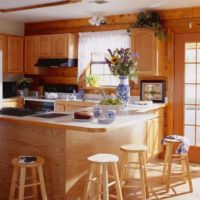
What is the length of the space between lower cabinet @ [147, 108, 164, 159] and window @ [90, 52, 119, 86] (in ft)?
3.89

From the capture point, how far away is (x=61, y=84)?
681 centimetres

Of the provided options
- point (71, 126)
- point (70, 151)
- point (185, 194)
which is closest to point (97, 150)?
point (70, 151)

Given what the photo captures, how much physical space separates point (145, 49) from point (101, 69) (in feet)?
3.92

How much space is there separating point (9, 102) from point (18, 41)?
1239 mm

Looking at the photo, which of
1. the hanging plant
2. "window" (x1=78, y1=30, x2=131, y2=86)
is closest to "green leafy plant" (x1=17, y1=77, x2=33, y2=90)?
"window" (x1=78, y1=30, x2=131, y2=86)

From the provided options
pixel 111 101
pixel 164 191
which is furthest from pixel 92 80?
pixel 164 191

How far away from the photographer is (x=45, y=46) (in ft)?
21.9

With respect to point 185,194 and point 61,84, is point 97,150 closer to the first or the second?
point 185,194

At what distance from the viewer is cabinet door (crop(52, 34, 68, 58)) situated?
6430 mm

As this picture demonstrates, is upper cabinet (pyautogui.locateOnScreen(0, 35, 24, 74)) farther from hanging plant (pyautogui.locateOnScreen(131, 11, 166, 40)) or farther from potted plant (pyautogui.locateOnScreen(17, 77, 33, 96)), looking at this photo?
hanging plant (pyautogui.locateOnScreen(131, 11, 166, 40))

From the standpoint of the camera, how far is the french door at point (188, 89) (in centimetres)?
561

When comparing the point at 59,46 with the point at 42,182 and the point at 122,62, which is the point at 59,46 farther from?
the point at 42,182

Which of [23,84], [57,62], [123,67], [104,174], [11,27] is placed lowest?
[104,174]

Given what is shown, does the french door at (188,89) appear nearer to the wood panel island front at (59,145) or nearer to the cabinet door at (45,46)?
the wood panel island front at (59,145)
